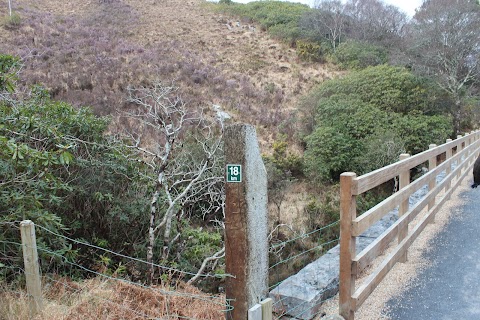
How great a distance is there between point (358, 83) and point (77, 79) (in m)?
14.6

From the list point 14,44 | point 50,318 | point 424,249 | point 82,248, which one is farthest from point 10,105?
point 14,44

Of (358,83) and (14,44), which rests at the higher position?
(14,44)

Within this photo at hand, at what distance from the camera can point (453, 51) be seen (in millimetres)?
19719

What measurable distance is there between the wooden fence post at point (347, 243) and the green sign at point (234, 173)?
0.93m

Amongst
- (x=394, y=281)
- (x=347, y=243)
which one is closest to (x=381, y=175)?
(x=347, y=243)

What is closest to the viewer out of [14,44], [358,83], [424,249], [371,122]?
[424,249]

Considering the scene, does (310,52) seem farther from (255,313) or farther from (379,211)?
(255,313)

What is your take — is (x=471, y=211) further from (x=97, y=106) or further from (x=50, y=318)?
(x=97, y=106)

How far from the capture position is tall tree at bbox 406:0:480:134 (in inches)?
757

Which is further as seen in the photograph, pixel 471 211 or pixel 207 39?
pixel 207 39

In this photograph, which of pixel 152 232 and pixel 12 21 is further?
pixel 12 21

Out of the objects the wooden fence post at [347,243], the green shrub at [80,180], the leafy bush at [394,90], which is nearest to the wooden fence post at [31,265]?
the green shrub at [80,180]

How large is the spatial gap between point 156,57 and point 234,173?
82.4 feet

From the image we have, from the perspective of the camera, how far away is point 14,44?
22562 millimetres
